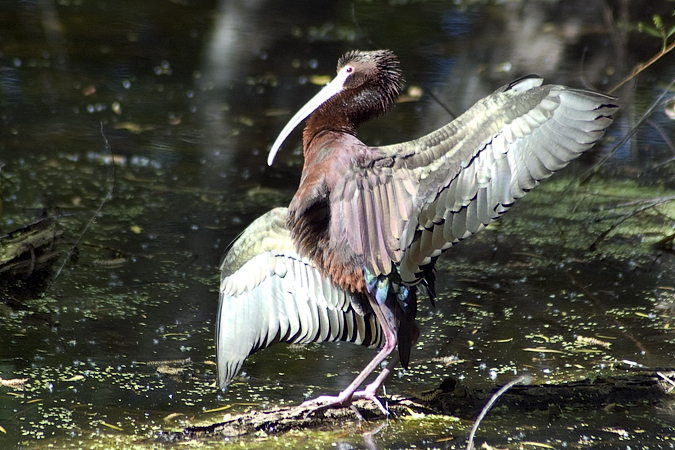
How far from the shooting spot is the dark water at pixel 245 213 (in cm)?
320

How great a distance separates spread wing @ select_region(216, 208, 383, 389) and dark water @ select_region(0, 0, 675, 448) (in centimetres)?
24

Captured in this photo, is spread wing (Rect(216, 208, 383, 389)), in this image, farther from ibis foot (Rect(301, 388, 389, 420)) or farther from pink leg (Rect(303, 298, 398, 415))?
ibis foot (Rect(301, 388, 389, 420))

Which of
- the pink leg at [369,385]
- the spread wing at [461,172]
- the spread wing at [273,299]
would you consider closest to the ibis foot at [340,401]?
the pink leg at [369,385]

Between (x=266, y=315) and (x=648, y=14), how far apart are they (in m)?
8.89

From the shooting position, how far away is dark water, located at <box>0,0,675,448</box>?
3.20m

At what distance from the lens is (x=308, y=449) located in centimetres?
282

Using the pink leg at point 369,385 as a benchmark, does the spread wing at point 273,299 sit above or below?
above

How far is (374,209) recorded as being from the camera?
118 inches

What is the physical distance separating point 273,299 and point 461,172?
99cm

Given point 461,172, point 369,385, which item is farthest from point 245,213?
point 461,172

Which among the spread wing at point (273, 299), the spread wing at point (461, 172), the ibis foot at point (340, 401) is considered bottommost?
the ibis foot at point (340, 401)

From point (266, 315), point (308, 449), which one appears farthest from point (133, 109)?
point (308, 449)

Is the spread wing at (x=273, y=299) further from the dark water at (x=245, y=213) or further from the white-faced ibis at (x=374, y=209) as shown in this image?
the dark water at (x=245, y=213)

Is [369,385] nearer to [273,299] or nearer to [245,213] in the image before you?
[273,299]
